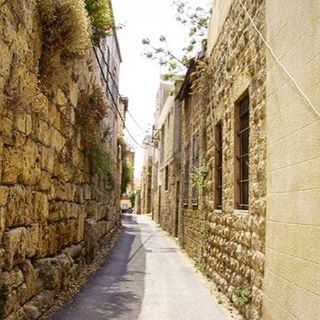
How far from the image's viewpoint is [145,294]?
6438 mm

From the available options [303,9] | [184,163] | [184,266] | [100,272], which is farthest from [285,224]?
[184,163]

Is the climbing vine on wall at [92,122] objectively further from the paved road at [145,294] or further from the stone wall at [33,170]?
the paved road at [145,294]

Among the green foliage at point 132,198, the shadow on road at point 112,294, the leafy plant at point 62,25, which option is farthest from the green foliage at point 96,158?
the green foliage at point 132,198

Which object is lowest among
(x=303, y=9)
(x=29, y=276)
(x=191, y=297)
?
(x=191, y=297)

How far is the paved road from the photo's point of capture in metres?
5.33

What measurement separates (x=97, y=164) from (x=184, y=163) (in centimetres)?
452

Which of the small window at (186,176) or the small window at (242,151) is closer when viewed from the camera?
the small window at (242,151)

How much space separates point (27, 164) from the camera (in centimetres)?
471

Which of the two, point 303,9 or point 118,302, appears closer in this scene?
point 303,9

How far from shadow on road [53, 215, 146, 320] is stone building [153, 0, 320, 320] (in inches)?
51.5

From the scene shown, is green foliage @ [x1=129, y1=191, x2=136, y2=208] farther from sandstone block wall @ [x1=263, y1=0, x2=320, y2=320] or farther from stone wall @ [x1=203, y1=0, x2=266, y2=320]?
sandstone block wall @ [x1=263, y1=0, x2=320, y2=320]

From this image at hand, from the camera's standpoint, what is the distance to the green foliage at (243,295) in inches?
203

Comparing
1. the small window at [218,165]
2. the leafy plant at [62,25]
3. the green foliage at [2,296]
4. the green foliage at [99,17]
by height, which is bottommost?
the green foliage at [2,296]

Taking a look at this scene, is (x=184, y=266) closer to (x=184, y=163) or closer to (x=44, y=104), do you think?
(x=184, y=163)
